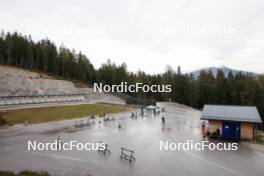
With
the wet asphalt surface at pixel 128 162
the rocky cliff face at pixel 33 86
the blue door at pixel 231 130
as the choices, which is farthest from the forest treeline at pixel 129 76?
the wet asphalt surface at pixel 128 162

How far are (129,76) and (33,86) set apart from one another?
46228 millimetres

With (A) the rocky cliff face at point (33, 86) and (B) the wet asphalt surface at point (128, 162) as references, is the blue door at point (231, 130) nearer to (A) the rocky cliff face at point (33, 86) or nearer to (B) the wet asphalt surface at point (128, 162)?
(B) the wet asphalt surface at point (128, 162)

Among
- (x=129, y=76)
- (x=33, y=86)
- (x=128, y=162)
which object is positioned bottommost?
(x=128, y=162)

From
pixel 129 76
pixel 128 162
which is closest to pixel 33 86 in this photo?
pixel 129 76

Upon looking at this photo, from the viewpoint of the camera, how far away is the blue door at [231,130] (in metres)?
23.1

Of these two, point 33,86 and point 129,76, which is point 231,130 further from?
point 129,76

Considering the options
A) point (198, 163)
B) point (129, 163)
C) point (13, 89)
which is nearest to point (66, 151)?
point (129, 163)

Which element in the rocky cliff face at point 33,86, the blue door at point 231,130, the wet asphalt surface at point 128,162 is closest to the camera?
the wet asphalt surface at point 128,162

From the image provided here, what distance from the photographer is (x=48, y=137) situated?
75.4ft

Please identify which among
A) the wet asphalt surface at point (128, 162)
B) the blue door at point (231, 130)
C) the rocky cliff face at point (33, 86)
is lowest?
the wet asphalt surface at point (128, 162)

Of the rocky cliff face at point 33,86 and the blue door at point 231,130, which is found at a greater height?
Answer: the rocky cliff face at point 33,86

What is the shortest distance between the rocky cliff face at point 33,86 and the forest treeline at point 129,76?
15163 mm

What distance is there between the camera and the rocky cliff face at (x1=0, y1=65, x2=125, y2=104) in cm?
6368

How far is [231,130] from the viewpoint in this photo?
76.6 ft
